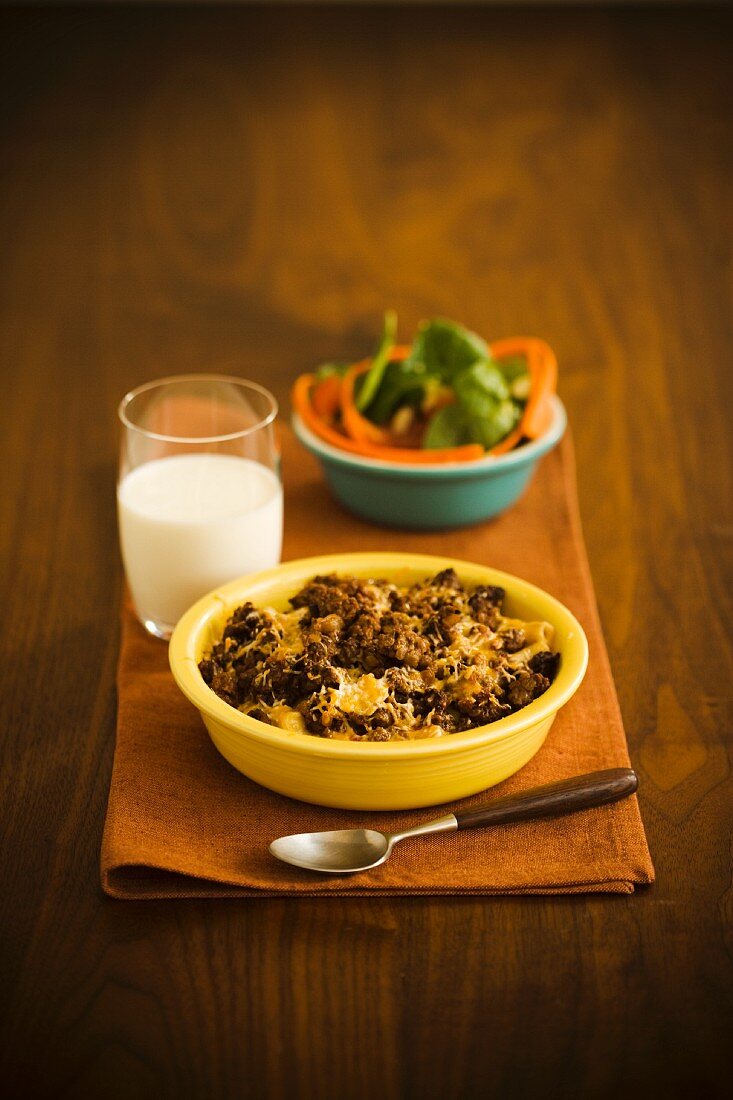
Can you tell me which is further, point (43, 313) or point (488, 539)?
point (43, 313)

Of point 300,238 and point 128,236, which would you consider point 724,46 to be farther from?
point 128,236

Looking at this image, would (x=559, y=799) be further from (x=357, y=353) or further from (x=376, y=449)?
(x=357, y=353)

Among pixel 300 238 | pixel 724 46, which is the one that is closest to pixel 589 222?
pixel 300 238

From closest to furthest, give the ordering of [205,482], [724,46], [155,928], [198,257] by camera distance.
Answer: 1. [155,928]
2. [205,482]
3. [198,257]
4. [724,46]

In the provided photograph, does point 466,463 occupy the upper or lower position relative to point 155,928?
upper

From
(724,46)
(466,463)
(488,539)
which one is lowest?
(488,539)

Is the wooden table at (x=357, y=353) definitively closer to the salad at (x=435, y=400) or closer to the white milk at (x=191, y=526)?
the white milk at (x=191, y=526)

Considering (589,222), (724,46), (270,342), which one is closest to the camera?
(270,342)
